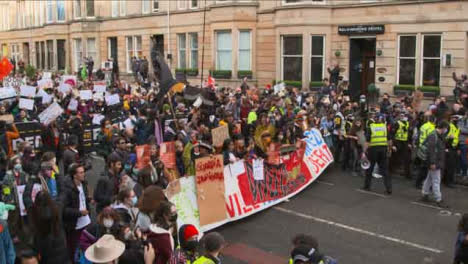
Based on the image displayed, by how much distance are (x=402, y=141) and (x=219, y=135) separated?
4855 mm

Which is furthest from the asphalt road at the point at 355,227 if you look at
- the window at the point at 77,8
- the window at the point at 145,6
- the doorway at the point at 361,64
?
the window at the point at 77,8

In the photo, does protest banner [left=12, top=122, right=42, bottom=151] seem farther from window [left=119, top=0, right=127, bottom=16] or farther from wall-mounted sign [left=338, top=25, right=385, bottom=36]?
window [left=119, top=0, right=127, bottom=16]

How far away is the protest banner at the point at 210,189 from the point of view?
914cm

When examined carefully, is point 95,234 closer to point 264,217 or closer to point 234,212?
point 234,212

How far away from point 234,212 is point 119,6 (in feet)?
98.5

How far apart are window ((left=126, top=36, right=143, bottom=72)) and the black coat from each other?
28341mm

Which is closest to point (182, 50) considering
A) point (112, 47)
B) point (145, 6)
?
point (145, 6)

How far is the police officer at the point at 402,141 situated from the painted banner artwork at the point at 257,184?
5.78 feet

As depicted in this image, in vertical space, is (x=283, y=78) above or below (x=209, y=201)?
above

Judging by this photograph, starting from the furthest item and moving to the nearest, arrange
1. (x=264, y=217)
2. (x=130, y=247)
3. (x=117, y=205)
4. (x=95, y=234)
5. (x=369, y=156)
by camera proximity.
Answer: (x=369, y=156)
(x=264, y=217)
(x=117, y=205)
(x=95, y=234)
(x=130, y=247)

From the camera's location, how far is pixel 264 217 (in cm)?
1030

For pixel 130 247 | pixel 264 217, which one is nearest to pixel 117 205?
pixel 130 247

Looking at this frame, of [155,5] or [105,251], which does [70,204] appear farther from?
[155,5]

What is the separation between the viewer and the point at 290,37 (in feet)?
84.0
